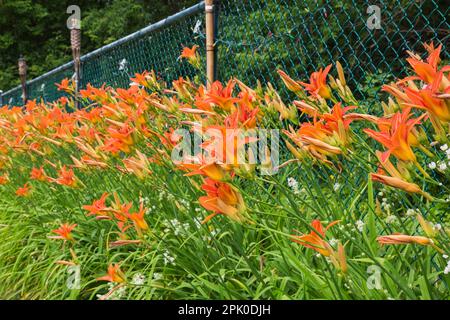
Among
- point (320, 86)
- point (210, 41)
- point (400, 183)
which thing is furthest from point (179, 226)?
point (210, 41)

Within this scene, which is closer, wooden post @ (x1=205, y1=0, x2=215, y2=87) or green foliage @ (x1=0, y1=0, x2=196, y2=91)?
wooden post @ (x1=205, y1=0, x2=215, y2=87)

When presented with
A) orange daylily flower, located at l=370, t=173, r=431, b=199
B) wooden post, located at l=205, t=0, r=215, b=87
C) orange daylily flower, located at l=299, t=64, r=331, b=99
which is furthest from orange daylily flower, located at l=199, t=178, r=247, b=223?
wooden post, located at l=205, t=0, r=215, b=87

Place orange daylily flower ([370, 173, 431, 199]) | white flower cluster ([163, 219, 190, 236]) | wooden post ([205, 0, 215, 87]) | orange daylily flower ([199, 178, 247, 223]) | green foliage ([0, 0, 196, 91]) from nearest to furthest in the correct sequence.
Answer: orange daylily flower ([370, 173, 431, 199])
orange daylily flower ([199, 178, 247, 223])
white flower cluster ([163, 219, 190, 236])
wooden post ([205, 0, 215, 87])
green foliage ([0, 0, 196, 91])

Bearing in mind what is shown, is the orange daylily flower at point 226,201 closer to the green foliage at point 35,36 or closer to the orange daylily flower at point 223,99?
the orange daylily flower at point 223,99

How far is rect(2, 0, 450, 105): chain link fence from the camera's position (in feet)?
10.3

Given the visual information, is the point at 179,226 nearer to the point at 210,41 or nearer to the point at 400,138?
the point at 400,138

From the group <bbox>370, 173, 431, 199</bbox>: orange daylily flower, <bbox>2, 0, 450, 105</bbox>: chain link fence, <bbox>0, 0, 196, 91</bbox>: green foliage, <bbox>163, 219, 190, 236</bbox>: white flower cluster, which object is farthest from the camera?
<bbox>0, 0, 196, 91</bbox>: green foliage

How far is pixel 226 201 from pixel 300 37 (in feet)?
6.49

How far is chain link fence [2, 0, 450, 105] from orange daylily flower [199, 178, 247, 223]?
142 centimetres

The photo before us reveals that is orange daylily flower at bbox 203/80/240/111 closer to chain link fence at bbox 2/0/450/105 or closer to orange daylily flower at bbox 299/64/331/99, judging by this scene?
orange daylily flower at bbox 299/64/331/99

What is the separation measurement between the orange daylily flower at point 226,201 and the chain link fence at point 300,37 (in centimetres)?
142

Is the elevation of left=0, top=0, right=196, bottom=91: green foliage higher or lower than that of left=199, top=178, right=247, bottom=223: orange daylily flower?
higher
